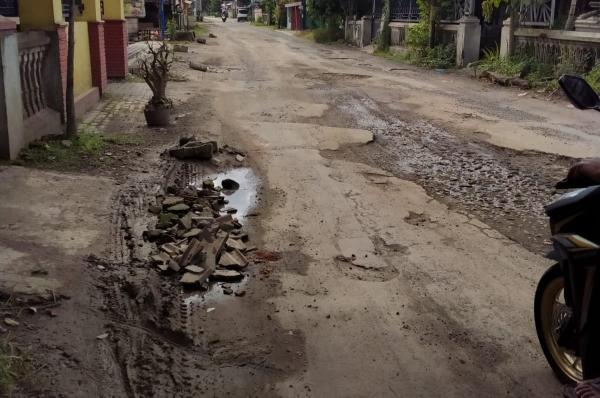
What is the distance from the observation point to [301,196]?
6.65m

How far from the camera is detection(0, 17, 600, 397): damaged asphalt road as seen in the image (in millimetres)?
3414

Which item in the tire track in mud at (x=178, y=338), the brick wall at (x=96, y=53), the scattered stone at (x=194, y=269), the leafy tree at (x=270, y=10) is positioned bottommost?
the tire track in mud at (x=178, y=338)

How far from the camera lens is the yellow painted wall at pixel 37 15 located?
8.75 meters

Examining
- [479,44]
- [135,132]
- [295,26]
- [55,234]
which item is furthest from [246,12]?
[55,234]

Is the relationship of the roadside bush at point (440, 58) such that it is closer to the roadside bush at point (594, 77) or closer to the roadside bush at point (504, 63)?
the roadside bush at point (504, 63)

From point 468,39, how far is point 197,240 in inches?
667

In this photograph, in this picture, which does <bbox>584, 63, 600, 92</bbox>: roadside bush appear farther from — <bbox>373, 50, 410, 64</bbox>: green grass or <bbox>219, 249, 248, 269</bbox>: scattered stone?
<bbox>219, 249, 248, 269</bbox>: scattered stone

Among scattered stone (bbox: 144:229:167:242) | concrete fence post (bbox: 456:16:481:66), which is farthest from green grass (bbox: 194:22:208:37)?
scattered stone (bbox: 144:229:167:242)

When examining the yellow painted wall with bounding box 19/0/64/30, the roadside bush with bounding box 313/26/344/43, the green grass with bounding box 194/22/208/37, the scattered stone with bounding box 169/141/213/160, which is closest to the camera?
the scattered stone with bounding box 169/141/213/160

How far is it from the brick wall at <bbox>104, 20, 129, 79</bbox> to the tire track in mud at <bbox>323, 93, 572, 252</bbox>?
7.13m

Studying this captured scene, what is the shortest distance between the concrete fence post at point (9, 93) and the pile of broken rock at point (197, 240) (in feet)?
5.89

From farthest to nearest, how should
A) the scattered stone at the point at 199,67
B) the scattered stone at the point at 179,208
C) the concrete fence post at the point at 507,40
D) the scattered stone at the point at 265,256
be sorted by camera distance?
the scattered stone at the point at 199,67
the concrete fence post at the point at 507,40
the scattered stone at the point at 179,208
the scattered stone at the point at 265,256

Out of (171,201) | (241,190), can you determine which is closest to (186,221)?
(171,201)

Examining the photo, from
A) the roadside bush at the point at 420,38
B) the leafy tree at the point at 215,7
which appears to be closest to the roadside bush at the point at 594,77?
the roadside bush at the point at 420,38
